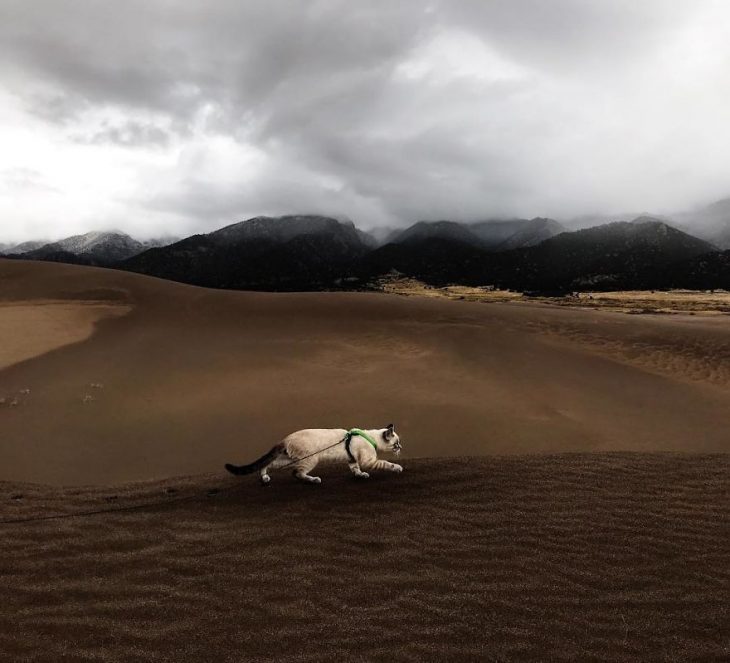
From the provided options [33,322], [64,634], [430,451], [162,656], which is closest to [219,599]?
[162,656]

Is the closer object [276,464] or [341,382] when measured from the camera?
[276,464]

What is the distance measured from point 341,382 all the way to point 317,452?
861 centimetres

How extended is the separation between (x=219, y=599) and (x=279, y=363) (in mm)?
13052

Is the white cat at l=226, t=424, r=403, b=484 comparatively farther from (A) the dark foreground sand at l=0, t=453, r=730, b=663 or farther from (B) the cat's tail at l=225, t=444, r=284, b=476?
(A) the dark foreground sand at l=0, t=453, r=730, b=663

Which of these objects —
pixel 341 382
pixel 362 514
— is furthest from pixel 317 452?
pixel 341 382

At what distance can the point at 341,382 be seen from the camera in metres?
15.6

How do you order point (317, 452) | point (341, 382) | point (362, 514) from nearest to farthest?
point (362, 514), point (317, 452), point (341, 382)

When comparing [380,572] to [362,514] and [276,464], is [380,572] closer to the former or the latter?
[362,514]

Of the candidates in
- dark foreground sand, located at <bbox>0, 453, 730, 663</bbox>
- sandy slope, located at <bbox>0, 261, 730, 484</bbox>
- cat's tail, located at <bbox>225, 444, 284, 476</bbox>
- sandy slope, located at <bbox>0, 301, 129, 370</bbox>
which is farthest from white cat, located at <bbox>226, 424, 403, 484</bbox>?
sandy slope, located at <bbox>0, 301, 129, 370</bbox>

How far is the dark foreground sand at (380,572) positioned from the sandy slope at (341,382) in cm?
407

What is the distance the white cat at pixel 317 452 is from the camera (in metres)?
6.99

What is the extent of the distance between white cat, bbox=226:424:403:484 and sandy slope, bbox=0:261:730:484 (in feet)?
12.3

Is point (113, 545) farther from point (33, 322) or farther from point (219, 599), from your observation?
point (33, 322)

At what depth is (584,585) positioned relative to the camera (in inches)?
183
